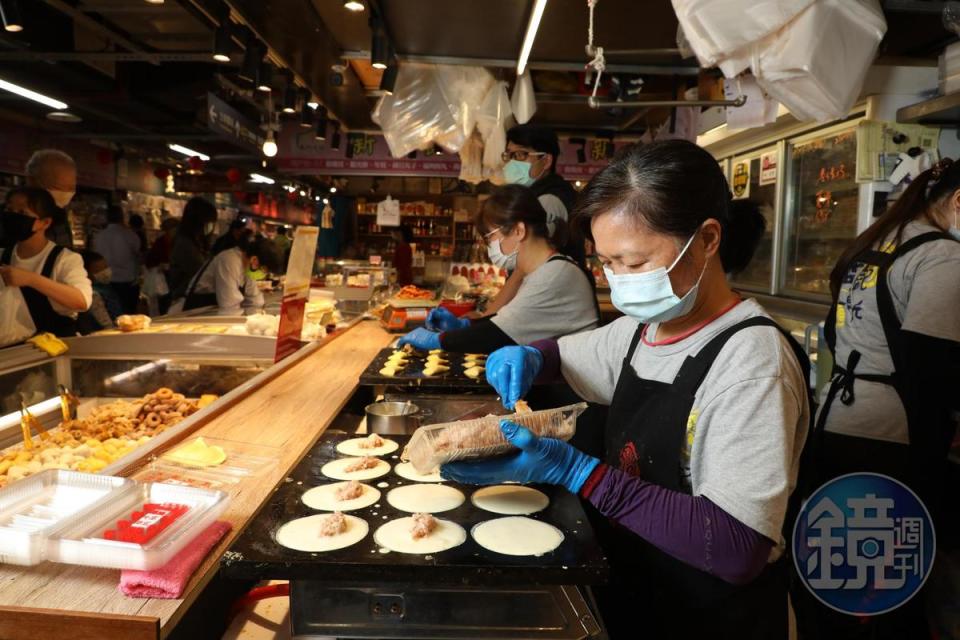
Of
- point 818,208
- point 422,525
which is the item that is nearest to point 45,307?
point 422,525

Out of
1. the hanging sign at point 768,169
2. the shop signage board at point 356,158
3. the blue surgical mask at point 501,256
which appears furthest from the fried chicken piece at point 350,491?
Result: the shop signage board at point 356,158

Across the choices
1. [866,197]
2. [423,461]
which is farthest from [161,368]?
[866,197]

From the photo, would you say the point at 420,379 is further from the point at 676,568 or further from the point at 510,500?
the point at 676,568

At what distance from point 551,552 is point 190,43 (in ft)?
22.3

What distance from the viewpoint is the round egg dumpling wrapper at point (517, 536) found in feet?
4.19

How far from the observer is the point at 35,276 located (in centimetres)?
313

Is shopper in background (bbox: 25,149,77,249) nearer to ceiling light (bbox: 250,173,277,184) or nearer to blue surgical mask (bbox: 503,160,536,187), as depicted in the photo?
blue surgical mask (bbox: 503,160,536,187)

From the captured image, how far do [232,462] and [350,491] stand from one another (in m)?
0.45

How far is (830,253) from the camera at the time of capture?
4.91m

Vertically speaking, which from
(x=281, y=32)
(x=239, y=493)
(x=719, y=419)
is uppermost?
(x=281, y=32)

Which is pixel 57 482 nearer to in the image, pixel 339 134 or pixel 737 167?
pixel 737 167

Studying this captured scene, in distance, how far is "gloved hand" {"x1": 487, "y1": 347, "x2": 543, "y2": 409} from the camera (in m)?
2.06

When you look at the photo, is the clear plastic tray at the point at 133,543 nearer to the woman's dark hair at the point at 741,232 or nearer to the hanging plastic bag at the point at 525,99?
the woman's dark hair at the point at 741,232

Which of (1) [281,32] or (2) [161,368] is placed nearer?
(2) [161,368]
